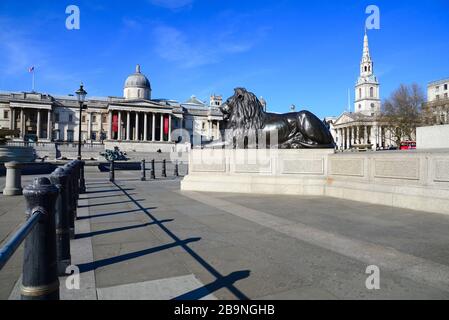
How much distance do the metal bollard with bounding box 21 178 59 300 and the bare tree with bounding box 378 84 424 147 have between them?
60048 mm

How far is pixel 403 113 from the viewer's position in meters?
55.7

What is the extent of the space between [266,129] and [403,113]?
2135 inches

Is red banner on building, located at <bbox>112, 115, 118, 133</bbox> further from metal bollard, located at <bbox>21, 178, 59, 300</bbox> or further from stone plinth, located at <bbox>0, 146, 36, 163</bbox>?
metal bollard, located at <bbox>21, 178, 59, 300</bbox>

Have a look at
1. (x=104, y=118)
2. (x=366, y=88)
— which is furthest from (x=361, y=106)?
(x=104, y=118)

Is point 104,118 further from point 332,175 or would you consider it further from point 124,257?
point 124,257

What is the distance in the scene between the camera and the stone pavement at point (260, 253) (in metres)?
3.04

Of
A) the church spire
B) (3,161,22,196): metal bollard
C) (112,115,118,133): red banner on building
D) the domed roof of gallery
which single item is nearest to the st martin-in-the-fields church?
the church spire

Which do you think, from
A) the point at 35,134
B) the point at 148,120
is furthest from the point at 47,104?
the point at 148,120

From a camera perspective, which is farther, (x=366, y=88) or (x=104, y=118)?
(x=366, y=88)

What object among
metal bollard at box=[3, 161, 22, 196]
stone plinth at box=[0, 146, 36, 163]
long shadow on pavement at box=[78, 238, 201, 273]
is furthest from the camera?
stone plinth at box=[0, 146, 36, 163]

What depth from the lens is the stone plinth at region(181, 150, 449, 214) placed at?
7.40 metres

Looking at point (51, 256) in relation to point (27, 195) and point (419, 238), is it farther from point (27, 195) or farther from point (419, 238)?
point (419, 238)

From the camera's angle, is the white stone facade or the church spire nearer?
the white stone facade

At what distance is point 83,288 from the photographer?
306 centimetres
